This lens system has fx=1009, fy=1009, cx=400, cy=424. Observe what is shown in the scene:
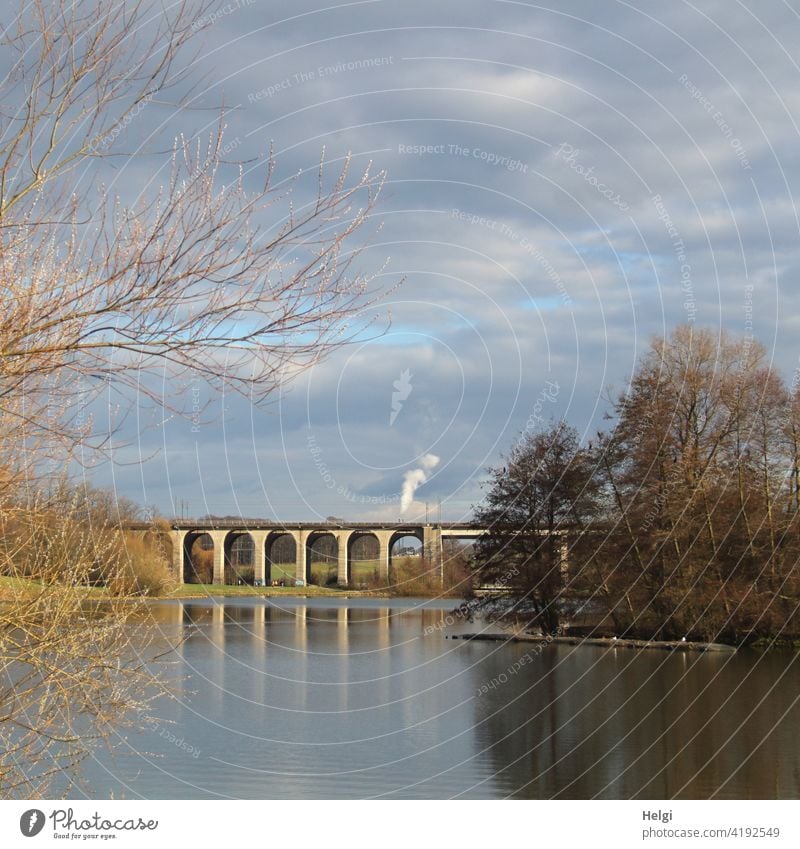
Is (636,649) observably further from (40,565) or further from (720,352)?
(40,565)

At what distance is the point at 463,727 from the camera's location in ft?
71.8

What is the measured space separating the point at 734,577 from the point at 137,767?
2428 cm

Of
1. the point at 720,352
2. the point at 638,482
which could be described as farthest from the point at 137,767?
the point at 720,352

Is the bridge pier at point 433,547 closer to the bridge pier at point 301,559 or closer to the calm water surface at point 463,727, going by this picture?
the calm water surface at point 463,727

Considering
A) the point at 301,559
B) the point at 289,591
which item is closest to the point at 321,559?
the point at 289,591

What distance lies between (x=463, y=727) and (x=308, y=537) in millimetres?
47675

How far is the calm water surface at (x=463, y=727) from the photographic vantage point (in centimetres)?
1641

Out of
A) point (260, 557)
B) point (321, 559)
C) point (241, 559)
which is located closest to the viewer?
point (260, 557)

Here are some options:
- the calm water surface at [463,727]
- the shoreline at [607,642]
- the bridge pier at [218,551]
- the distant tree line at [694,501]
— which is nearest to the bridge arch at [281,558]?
the bridge pier at [218,551]

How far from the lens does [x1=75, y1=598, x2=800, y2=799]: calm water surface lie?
16406mm

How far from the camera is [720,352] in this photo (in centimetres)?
3562
